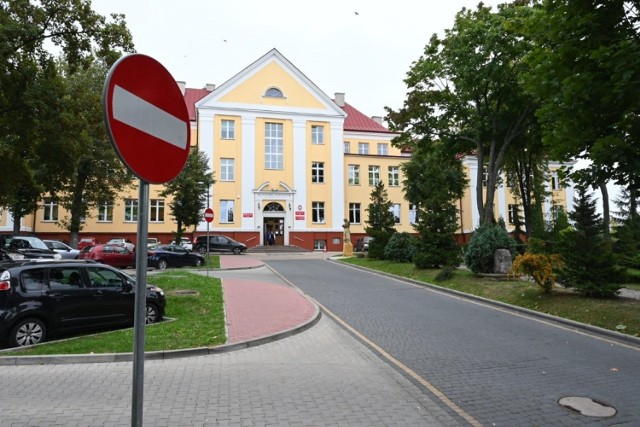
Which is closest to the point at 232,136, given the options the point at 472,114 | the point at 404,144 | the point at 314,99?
the point at 314,99

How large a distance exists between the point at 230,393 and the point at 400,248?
20999 millimetres

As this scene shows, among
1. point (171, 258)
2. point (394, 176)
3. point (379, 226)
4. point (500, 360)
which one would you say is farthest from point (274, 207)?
point (500, 360)

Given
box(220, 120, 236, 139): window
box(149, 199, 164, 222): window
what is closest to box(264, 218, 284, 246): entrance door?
box(220, 120, 236, 139): window

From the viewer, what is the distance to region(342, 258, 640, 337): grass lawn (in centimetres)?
951

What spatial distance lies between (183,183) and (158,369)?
28.7 m

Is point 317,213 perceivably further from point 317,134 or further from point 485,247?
point 485,247

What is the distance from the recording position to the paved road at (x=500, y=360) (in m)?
5.02

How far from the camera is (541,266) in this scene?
1212 centimetres

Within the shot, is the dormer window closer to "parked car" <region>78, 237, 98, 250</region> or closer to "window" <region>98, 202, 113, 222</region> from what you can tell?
"window" <region>98, 202, 113, 222</region>

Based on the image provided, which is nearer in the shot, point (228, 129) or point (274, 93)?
point (228, 129)

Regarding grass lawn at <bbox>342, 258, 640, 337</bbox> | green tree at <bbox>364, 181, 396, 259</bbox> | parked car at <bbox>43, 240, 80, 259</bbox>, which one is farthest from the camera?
green tree at <bbox>364, 181, 396, 259</bbox>

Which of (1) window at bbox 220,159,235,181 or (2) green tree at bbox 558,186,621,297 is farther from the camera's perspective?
(1) window at bbox 220,159,235,181

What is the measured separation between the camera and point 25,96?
14.1 m

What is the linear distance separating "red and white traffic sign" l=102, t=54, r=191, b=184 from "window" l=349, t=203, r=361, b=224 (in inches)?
1912
